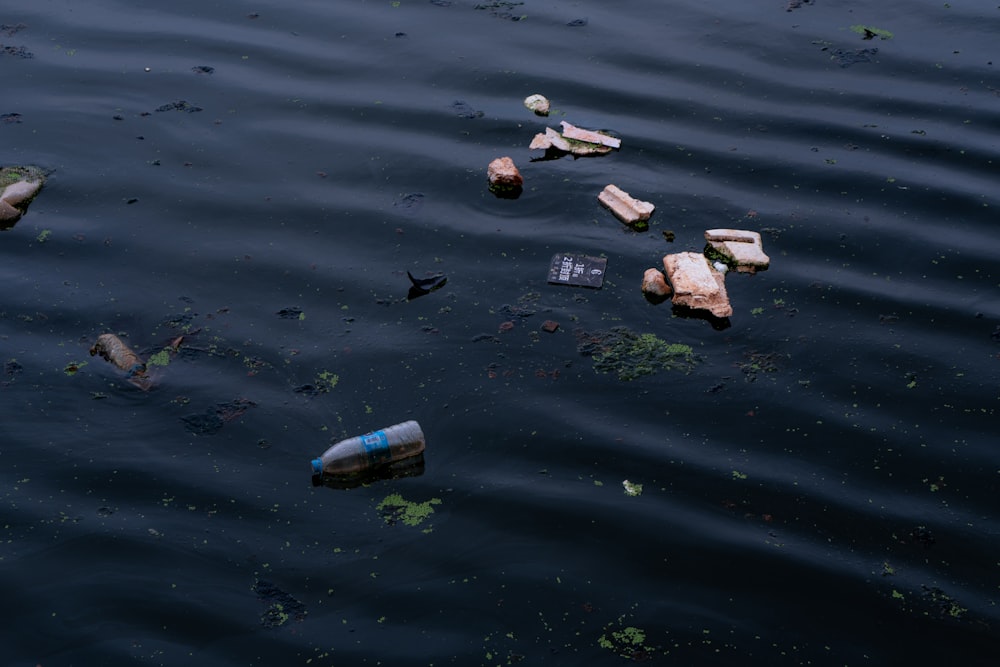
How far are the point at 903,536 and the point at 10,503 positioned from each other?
10.8 ft

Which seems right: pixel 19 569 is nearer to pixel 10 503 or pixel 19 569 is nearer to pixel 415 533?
pixel 10 503

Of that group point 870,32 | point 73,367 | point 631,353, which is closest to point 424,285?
point 631,353

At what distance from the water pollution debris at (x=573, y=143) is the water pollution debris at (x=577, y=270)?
0.87 m

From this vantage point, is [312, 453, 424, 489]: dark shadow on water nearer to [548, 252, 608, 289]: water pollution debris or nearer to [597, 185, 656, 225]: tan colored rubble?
[548, 252, 608, 289]: water pollution debris

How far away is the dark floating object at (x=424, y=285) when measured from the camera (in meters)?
4.78

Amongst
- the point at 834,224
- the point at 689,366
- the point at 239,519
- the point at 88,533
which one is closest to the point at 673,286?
the point at 689,366

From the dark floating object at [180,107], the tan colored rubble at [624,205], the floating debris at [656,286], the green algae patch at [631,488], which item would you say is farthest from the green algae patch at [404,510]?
the dark floating object at [180,107]

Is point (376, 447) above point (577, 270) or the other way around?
the other way around

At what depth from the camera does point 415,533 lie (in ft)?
12.3

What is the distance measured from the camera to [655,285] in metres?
4.72

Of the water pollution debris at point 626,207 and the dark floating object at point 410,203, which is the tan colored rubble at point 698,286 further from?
the dark floating object at point 410,203

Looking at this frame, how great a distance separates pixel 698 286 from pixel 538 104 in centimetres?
177

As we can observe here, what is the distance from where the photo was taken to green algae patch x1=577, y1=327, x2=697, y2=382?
439 cm

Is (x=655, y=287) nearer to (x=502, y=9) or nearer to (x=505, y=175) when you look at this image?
(x=505, y=175)
